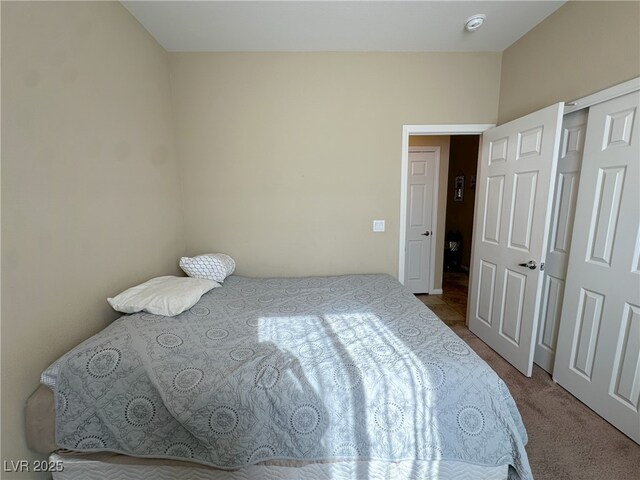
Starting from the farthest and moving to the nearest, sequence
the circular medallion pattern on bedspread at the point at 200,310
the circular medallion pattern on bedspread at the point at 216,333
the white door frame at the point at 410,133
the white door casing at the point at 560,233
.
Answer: the white door frame at the point at 410,133, the white door casing at the point at 560,233, the circular medallion pattern on bedspread at the point at 200,310, the circular medallion pattern on bedspread at the point at 216,333

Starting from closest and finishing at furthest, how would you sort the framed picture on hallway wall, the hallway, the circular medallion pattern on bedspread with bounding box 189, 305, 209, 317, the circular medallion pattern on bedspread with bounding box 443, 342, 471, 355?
the circular medallion pattern on bedspread with bounding box 443, 342, 471, 355, the circular medallion pattern on bedspread with bounding box 189, 305, 209, 317, the hallway, the framed picture on hallway wall

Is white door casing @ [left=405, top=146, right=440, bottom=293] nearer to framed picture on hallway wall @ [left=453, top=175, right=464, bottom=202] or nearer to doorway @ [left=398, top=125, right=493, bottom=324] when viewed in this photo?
doorway @ [left=398, top=125, right=493, bottom=324]

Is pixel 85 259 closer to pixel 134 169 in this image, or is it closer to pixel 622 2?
pixel 134 169

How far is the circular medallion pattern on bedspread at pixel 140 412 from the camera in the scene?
1.02 m

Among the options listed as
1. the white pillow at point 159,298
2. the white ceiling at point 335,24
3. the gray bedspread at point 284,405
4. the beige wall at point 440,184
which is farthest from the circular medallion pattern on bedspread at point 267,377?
the beige wall at point 440,184

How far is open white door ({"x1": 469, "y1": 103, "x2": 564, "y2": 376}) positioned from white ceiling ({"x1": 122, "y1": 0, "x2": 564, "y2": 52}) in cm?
74

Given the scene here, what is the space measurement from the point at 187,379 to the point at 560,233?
261cm

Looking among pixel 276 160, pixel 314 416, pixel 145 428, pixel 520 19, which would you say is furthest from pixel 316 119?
pixel 145 428

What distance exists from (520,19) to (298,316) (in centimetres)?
269

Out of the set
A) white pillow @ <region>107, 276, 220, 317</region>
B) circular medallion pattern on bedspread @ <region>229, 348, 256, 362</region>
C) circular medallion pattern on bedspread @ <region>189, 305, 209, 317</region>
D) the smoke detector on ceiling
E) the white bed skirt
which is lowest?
the white bed skirt

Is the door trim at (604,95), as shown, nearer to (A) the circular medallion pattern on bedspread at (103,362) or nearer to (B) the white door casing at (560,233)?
(B) the white door casing at (560,233)

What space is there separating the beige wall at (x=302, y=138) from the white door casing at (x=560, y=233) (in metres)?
0.71

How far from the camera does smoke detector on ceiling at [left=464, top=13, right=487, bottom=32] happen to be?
177 centimetres

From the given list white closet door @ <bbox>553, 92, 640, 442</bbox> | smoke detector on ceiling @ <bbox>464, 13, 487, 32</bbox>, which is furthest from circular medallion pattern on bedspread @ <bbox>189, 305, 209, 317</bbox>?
smoke detector on ceiling @ <bbox>464, 13, 487, 32</bbox>
